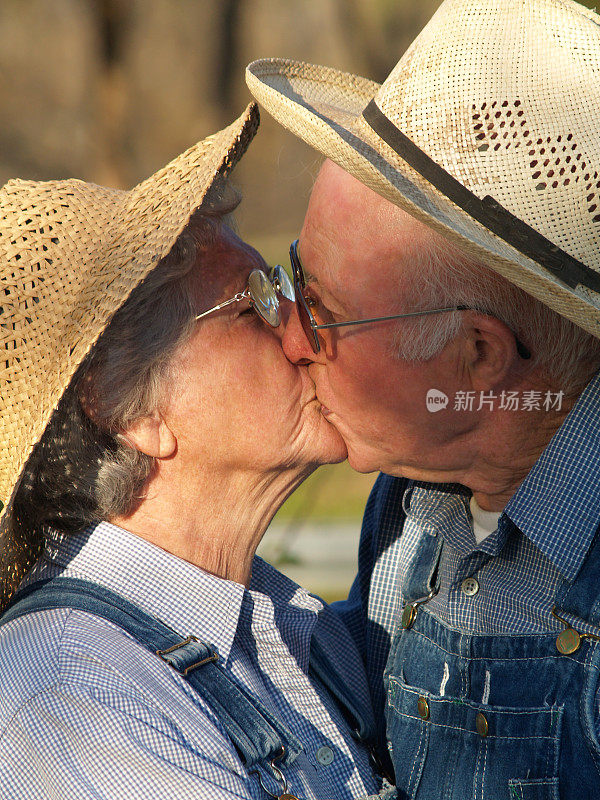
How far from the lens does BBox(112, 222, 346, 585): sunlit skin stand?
218cm

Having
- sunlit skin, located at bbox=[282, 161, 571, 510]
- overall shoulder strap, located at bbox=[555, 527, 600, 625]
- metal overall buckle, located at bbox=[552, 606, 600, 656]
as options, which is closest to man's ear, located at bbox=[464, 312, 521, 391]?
sunlit skin, located at bbox=[282, 161, 571, 510]

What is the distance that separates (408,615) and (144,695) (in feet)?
3.05

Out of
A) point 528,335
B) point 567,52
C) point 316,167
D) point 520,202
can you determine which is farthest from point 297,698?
point 567,52

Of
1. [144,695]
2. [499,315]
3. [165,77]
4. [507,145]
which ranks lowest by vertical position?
[165,77]

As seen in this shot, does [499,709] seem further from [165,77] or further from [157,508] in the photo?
[165,77]

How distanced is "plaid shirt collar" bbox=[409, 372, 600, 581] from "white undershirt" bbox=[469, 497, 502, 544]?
238mm

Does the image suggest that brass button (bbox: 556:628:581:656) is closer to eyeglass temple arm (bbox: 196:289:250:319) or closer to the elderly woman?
the elderly woman

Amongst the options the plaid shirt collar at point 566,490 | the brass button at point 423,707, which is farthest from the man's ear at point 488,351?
the brass button at point 423,707

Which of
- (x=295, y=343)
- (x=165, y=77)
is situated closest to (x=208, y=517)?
(x=295, y=343)

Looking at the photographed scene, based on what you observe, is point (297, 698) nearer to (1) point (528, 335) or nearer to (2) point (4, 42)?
(1) point (528, 335)

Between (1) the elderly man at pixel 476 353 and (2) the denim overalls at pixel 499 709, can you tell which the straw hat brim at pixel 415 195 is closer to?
(1) the elderly man at pixel 476 353

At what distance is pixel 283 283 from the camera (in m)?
2.32

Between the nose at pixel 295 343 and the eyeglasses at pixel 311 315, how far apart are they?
2 centimetres

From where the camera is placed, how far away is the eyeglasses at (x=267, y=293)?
2.27 m
